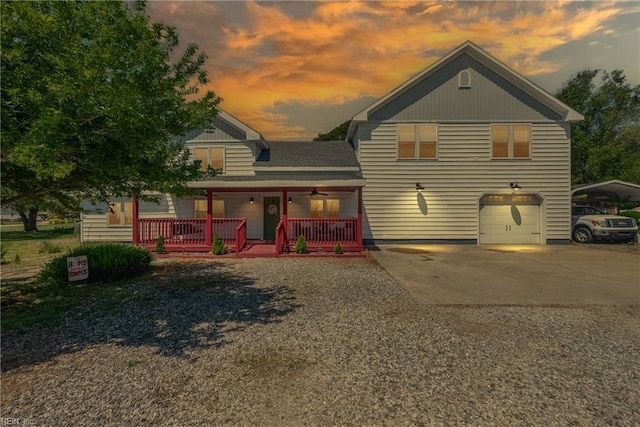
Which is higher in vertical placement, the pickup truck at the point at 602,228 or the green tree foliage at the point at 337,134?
the green tree foliage at the point at 337,134

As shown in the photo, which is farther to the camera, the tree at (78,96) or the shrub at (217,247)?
the shrub at (217,247)

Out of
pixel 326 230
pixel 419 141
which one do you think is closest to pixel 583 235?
pixel 419 141

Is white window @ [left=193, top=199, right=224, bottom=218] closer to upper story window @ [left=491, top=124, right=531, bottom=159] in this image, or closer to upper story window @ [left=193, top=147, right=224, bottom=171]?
upper story window @ [left=193, top=147, right=224, bottom=171]

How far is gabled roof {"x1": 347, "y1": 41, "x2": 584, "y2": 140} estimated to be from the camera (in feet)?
44.7

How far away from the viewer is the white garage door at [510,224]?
14.4 meters

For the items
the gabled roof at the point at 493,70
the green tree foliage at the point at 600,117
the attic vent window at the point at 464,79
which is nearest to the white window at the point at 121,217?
the gabled roof at the point at 493,70

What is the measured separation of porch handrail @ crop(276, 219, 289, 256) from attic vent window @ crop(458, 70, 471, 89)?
1088cm

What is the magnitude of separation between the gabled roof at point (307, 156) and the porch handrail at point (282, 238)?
13.4ft

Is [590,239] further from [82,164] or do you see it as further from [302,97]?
[82,164]

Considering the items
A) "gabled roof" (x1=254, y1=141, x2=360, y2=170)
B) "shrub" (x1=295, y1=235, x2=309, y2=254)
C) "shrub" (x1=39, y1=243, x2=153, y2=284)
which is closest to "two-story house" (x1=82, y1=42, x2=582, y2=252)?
"gabled roof" (x1=254, y1=141, x2=360, y2=170)

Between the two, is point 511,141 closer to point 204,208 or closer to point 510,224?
point 510,224

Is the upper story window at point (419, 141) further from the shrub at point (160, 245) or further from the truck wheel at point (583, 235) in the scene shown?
the shrub at point (160, 245)

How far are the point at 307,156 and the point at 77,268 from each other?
37.6 feet

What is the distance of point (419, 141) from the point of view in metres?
14.2
